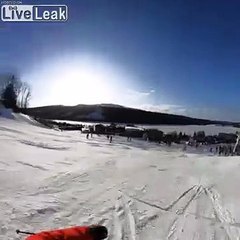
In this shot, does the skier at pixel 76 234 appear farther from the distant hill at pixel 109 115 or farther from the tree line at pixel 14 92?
the tree line at pixel 14 92

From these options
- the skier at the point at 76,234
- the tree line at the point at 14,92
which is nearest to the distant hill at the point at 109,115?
the tree line at the point at 14,92

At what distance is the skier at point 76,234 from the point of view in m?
1.46

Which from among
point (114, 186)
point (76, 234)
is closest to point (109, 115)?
point (114, 186)

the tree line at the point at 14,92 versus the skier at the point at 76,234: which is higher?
the tree line at the point at 14,92

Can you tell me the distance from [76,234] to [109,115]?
21.2 inches

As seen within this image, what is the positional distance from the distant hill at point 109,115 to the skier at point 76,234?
449 mm

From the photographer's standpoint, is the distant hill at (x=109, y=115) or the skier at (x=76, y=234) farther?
A: the distant hill at (x=109, y=115)

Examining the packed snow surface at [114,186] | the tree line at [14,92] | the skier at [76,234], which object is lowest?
the skier at [76,234]

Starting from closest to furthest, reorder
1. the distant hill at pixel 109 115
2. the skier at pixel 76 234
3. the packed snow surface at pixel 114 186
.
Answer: the skier at pixel 76 234
the packed snow surface at pixel 114 186
the distant hill at pixel 109 115

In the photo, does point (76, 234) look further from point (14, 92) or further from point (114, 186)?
point (14, 92)

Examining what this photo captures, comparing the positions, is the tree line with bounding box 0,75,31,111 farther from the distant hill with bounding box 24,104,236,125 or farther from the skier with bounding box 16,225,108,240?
the skier with bounding box 16,225,108,240

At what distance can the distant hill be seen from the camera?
73.7 inches

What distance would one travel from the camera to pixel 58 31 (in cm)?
185

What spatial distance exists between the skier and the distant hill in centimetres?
45
